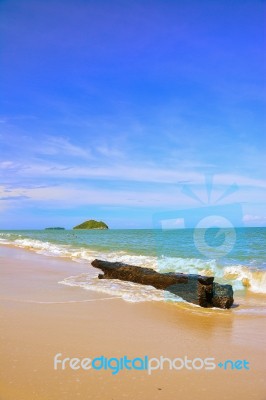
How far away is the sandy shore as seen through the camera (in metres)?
4.15

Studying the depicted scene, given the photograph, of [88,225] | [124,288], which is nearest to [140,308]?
[124,288]

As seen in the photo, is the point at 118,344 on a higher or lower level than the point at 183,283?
lower

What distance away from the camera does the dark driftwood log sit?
343 inches

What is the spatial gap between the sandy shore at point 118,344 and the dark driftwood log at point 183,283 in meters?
0.54

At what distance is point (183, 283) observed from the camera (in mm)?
9836

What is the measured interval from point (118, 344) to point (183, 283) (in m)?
4.53

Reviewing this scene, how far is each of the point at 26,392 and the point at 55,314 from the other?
3.24m

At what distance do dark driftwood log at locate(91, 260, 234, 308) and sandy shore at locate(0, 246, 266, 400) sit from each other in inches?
21.2

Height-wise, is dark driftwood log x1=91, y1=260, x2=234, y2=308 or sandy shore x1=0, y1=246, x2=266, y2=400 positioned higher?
dark driftwood log x1=91, y1=260, x2=234, y2=308

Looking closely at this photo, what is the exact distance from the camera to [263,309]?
28.3 ft

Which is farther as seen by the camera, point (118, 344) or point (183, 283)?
point (183, 283)

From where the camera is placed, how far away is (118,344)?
18.4 ft

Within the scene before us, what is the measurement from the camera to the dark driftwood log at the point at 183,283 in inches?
343

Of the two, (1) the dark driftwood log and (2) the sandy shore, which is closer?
(2) the sandy shore
